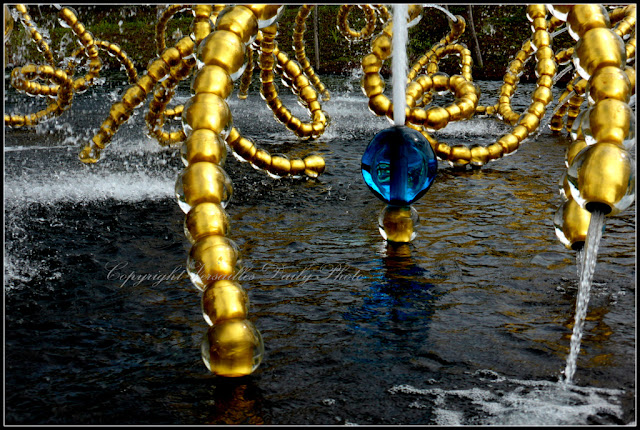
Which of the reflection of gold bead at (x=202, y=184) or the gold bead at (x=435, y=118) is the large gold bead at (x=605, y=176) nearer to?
the reflection of gold bead at (x=202, y=184)

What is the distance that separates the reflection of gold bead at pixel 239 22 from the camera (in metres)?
3.36

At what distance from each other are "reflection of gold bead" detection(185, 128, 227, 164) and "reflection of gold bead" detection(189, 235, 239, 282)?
1.17 ft

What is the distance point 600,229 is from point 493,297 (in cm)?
159

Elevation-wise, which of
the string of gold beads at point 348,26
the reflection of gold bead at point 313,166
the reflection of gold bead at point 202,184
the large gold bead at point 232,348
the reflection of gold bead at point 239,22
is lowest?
the large gold bead at point 232,348

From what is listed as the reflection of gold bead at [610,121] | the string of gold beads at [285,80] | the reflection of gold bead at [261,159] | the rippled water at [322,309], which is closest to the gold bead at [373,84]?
the rippled water at [322,309]

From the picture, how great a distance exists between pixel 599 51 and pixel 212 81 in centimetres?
167

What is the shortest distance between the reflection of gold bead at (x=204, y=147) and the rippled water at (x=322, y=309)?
1.08 metres

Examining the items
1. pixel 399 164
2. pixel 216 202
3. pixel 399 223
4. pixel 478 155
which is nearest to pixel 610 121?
pixel 216 202

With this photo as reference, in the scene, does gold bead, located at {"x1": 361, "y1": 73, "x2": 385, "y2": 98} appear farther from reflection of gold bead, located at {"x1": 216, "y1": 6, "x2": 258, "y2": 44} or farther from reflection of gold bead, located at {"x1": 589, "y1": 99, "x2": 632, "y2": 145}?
reflection of gold bead, located at {"x1": 589, "y1": 99, "x2": 632, "y2": 145}

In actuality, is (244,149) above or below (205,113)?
above

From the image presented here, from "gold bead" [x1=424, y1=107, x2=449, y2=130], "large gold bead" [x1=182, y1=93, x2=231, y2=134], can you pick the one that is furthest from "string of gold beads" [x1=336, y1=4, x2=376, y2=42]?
"large gold bead" [x1=182, y1=93, x2=231, y2=134]

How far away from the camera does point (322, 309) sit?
15.0 feet

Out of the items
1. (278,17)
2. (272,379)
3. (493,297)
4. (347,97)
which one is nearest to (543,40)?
(493,297)

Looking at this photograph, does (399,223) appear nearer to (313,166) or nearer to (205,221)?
(313,166)
